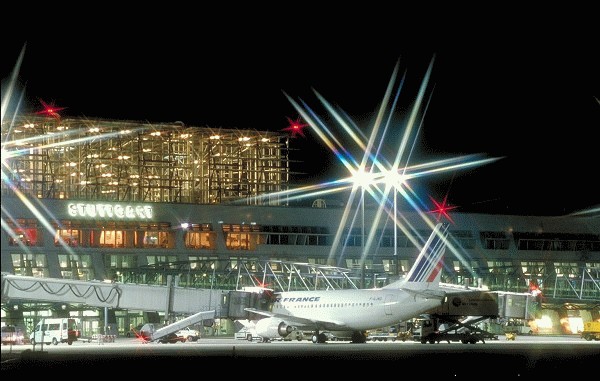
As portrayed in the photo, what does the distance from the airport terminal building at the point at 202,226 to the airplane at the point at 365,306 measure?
24.0 metres

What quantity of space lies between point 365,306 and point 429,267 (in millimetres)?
5399

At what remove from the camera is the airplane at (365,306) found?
77.9m

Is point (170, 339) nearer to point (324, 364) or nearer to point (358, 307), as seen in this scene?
point (358, 307)

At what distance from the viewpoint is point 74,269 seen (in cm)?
12131

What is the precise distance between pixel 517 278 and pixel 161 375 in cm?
8530

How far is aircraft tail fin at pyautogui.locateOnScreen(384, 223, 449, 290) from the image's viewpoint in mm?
79312

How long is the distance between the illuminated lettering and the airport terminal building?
12 cm

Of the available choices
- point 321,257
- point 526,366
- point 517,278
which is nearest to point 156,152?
point 321,257

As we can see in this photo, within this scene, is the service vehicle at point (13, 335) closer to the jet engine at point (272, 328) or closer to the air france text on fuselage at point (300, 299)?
the jet engine at point (272, 328)

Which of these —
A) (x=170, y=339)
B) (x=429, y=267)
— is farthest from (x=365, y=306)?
(x=170, y=339)

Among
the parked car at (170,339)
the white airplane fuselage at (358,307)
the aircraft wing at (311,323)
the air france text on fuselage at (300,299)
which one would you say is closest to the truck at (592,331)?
the white airplane fuselage at (358,307)

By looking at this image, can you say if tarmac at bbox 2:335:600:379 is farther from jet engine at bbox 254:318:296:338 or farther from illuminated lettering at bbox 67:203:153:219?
illuminated lettering at bbox 67:203:153:219

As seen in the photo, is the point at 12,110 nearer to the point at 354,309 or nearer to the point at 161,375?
the point at 354,309

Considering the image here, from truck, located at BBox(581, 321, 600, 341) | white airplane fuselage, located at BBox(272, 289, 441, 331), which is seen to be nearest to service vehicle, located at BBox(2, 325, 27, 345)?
white airplane fuselage, located at BBox(272, 289, 441, 331)
